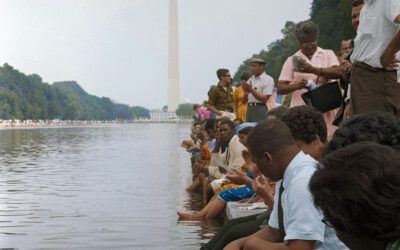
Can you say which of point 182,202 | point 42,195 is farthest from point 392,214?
point 42,195

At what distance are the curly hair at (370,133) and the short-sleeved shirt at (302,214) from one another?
286 mm

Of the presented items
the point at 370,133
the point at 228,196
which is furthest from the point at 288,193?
the point at 228,196

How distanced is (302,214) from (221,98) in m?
10.7

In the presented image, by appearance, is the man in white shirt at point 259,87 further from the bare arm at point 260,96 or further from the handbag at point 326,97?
the handbag at point 326,97

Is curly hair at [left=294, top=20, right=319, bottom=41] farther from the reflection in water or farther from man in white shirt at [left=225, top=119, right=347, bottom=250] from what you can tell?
man in white shirt at [left=225, top=119, right=347, bottom=250]

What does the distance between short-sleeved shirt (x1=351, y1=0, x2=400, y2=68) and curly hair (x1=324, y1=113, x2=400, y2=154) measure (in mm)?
1996

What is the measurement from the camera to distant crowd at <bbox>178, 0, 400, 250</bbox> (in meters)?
1.74

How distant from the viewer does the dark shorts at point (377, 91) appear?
452cm

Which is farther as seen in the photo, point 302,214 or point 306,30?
point 306,30

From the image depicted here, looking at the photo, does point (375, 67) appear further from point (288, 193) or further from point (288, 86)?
point (288, 193)

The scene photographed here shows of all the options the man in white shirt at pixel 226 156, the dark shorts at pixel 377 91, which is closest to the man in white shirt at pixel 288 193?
the dark shorts at pixel 377 91

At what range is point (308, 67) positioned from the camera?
563cm

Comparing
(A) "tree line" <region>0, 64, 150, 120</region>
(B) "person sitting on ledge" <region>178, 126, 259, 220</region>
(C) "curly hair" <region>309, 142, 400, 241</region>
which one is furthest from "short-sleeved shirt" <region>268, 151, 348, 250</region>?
(A) "tree line" <region>0, 64, 150, 120</region>

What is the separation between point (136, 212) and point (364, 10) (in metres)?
5.32
